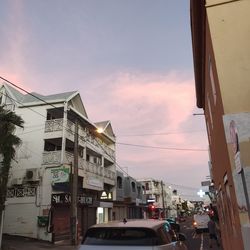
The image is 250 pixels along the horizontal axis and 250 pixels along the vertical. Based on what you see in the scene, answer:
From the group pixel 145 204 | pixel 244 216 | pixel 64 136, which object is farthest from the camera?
pixel 145 204

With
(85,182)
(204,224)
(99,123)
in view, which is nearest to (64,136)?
(85,182)

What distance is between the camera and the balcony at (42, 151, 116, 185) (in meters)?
28.7

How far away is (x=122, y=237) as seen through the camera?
651 cm

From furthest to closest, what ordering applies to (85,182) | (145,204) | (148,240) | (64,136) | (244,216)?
(145,204)
(85,182)
(64,136)
(244,216)
(148,240)

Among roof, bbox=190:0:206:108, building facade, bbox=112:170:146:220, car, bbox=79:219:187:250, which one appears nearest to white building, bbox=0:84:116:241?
building facade, bbox=112:170:146:220

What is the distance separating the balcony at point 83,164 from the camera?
1131 inches

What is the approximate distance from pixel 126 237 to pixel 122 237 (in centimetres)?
8

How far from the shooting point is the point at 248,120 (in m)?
7.09

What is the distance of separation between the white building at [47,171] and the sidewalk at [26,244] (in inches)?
40.9

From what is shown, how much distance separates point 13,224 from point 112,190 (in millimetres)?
15632

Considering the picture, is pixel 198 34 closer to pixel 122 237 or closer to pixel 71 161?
pixel 122 237

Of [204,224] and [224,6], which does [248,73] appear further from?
[204,224]

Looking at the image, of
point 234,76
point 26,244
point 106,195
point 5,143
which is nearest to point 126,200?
point 106,195

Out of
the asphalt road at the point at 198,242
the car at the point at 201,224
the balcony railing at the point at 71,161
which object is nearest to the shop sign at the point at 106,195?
the balcony railing at the point at 71,161
